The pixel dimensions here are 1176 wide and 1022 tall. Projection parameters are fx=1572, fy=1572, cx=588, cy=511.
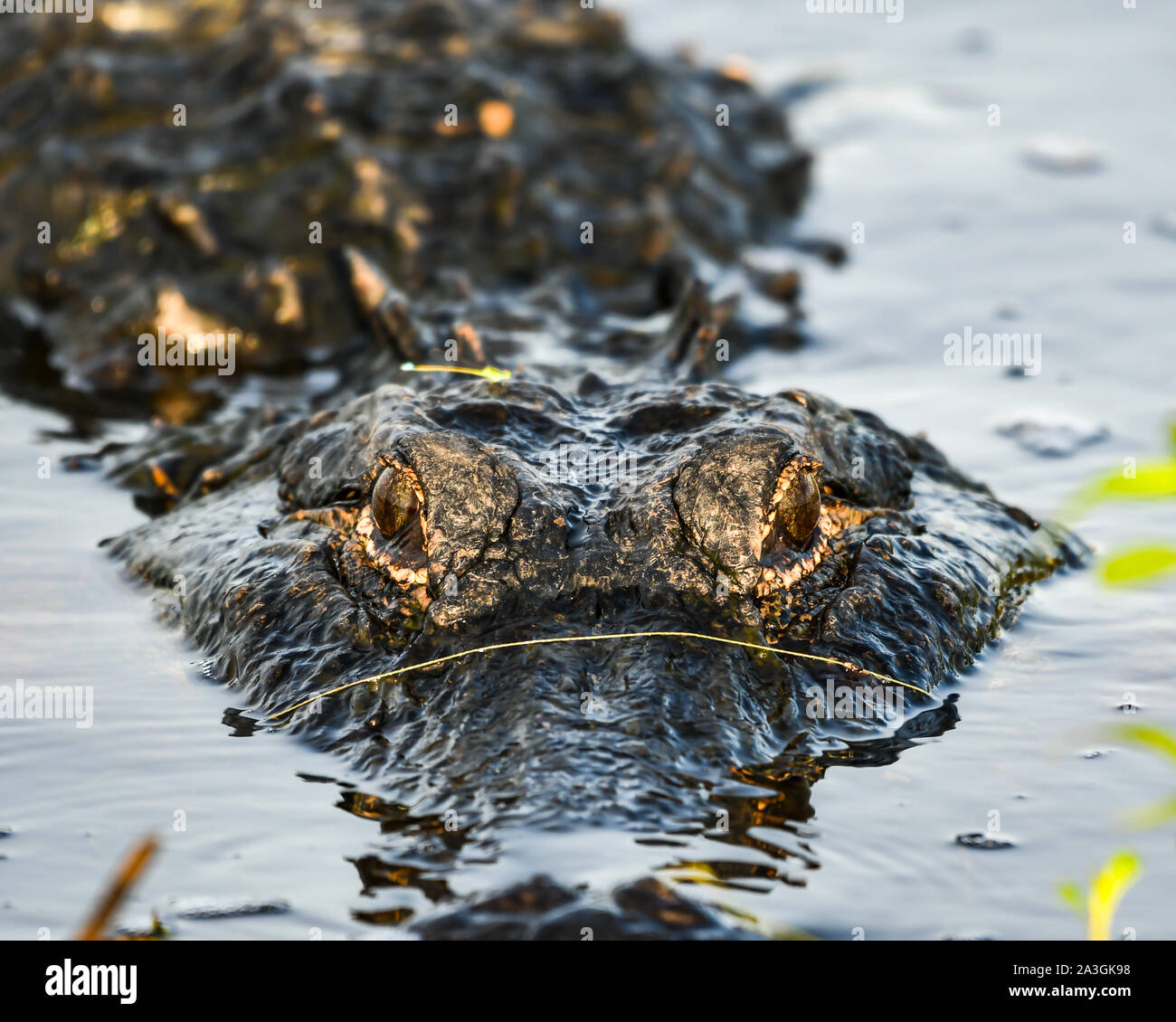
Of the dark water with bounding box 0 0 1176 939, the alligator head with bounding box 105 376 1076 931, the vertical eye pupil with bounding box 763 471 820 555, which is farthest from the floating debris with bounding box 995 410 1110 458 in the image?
the vertical eye pupil with bounding box 763 471 820 555

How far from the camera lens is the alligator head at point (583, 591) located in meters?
3.88

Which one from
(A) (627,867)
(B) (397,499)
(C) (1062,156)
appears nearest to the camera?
(A) (627,867)

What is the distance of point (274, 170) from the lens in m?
8.49

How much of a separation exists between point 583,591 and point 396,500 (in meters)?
0.65

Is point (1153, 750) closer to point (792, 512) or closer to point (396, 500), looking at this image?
point (792, 512)

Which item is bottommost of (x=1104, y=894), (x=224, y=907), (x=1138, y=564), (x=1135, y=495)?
(x=224, y=907)

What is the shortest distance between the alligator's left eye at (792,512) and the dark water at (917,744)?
682 millimetres

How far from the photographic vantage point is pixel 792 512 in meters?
4.68

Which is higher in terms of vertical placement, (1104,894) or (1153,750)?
(1104,894)

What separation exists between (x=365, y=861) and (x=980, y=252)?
763 centimetres

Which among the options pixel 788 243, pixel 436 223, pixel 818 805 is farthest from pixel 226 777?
pixel 788 243

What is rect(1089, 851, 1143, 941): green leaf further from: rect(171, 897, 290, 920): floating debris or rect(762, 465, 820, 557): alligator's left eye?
rect(171, 897, 290, 920): floating debris

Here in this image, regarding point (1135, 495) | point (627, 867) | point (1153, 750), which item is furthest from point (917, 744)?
point (1135, 495)

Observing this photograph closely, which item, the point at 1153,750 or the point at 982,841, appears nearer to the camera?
the point at 982,841
